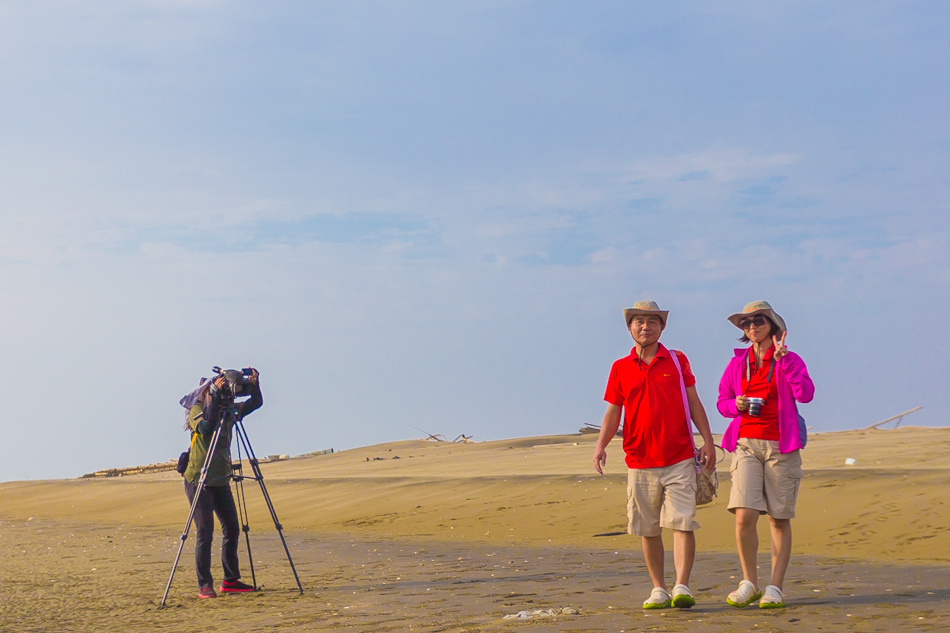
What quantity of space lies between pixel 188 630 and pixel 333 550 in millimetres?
5252

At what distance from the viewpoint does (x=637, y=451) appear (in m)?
7.01

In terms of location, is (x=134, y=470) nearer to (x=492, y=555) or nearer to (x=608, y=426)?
(x=492, y=555)

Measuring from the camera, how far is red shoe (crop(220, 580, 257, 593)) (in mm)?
9070

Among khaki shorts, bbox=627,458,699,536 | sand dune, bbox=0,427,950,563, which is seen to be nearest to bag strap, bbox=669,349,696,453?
khaki shorts, bbox=627,458,699,536

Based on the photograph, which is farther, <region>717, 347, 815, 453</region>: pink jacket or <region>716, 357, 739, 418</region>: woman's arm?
<region>716, 357, 739, 418</region>: woman's arm

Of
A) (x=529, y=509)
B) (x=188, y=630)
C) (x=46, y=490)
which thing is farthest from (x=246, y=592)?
(x=46, y=490)

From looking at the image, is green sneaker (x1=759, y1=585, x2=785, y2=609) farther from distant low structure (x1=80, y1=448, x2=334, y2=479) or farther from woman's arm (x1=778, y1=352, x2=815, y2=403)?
distant low structure (x1=80, y1=448, x2=334, y2=479)

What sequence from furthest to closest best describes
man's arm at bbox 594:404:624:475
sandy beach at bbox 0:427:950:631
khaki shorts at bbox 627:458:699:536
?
man's arm at bbox 594:404:624:475 → sandy beach at bbox 0:427:950:631 → khaki shorts at bbox 627:458:699:536

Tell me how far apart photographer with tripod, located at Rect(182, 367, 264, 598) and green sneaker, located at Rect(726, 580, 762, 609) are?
14.9 ft

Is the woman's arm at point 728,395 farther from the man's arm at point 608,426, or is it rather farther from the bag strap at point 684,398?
the man's arm at point 608,426

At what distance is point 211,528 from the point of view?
8.88 m

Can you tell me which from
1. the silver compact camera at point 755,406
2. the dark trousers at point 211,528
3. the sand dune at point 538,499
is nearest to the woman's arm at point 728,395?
the silver compact camera at point 755,406

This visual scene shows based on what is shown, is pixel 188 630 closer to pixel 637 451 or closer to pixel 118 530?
pixel 637 451

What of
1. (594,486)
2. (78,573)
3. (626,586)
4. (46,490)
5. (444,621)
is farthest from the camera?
(46,490)
